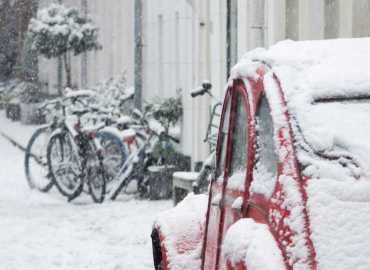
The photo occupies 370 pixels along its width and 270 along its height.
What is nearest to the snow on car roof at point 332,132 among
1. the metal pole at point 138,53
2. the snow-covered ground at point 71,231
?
the snow-covered ground at point 71,231

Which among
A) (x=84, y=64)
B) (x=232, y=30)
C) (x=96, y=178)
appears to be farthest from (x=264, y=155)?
(x=84, y=64)

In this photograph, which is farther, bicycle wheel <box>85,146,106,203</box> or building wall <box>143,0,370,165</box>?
bicycle wheel <box>85,146,106,203</box>

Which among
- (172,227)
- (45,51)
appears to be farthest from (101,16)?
(172,227)

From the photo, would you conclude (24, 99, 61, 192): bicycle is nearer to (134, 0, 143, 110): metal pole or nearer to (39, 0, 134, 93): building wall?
(134, 0, 143, 110): metal pole

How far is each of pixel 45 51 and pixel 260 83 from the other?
19.5 meters

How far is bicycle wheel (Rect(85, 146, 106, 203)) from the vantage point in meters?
13.1

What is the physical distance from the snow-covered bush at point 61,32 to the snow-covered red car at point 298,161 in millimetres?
18377

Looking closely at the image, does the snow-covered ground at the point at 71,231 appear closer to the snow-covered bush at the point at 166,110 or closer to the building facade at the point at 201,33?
the snow-covered bush at the point at 166,110

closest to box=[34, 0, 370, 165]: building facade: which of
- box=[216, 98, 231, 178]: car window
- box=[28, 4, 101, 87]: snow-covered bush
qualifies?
box=[28, 4, 101, 87]: snow-covered bush

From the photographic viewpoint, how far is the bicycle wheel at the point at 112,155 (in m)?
13.6

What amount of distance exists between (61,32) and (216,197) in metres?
18.2

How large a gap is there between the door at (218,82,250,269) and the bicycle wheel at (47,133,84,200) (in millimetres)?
8409

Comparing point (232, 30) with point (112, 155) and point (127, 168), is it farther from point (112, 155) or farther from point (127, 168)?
point (112, 155)

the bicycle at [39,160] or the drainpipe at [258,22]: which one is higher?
the drainpipe at [258,22]
